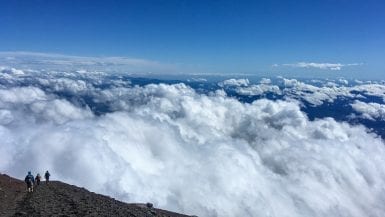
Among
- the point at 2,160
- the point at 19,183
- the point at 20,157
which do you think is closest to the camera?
the point at 19,183

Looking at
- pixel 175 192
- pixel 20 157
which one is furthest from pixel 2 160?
pixel 175 192

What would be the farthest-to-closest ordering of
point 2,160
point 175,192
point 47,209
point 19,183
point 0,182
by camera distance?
point 175,192
point 2,160
point 19,183
point 0,182
point 47,209

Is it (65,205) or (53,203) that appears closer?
(65,205)

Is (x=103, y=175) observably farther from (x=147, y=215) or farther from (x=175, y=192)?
(x=147, y=215)

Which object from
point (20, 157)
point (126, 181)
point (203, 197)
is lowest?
point (203, 197)

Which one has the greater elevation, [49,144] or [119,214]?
[119,214]

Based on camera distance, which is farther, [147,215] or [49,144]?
[49,144]

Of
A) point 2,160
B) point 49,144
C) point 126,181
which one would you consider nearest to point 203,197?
point 126,181
